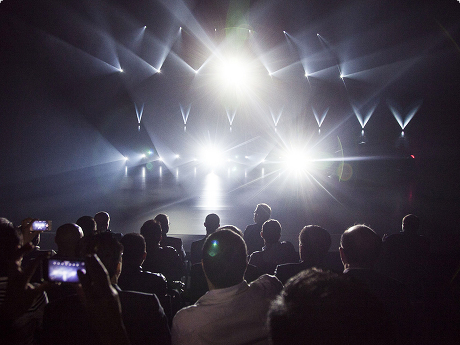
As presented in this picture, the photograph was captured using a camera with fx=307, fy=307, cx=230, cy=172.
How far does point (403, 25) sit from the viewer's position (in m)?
11.5

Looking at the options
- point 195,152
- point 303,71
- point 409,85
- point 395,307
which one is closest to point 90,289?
point 395,307

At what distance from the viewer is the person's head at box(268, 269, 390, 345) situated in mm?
637

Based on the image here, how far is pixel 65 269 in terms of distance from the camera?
1.26 m

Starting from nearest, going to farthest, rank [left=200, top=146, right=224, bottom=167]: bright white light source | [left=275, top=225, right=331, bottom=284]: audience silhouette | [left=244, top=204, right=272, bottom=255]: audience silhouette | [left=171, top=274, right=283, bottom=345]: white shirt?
[left=171, top=274, right=283, bottom=345]: white shirt → [left=275, top=225, right=331, bottom=284]: audience silhouette → [left=244, top=204, right=272, bottom=255]: audience silhouette → [left=200, top=146, right=224, bottom=167]: bright white light source

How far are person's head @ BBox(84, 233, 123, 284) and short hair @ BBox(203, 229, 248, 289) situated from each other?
0.52 metres

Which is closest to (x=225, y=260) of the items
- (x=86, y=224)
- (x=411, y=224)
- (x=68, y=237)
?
(x=68, y=237)

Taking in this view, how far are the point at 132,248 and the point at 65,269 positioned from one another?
0.93 m

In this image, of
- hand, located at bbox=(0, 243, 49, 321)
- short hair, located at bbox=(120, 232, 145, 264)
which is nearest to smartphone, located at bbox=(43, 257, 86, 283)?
hand, located at bbox=(0, 243, 49, 321)

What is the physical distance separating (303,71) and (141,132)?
16.0 meters

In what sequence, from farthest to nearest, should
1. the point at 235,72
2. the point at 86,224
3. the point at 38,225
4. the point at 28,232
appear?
the point at 235,72, the point at 86,224, the point at 38,225, the point at 28,232

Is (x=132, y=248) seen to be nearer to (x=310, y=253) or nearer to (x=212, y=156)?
(x=310, y=253)

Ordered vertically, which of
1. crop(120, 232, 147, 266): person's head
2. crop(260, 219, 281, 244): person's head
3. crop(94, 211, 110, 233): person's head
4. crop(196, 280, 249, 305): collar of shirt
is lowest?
crop(196, 280, 249, 305): collar of shirt

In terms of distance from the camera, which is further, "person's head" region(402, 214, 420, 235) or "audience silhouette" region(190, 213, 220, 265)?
"audience silhouette" region(190, 213, 220, 265)

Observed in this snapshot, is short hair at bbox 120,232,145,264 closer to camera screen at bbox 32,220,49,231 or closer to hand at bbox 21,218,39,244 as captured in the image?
hand at bbox 21,218,39,244
